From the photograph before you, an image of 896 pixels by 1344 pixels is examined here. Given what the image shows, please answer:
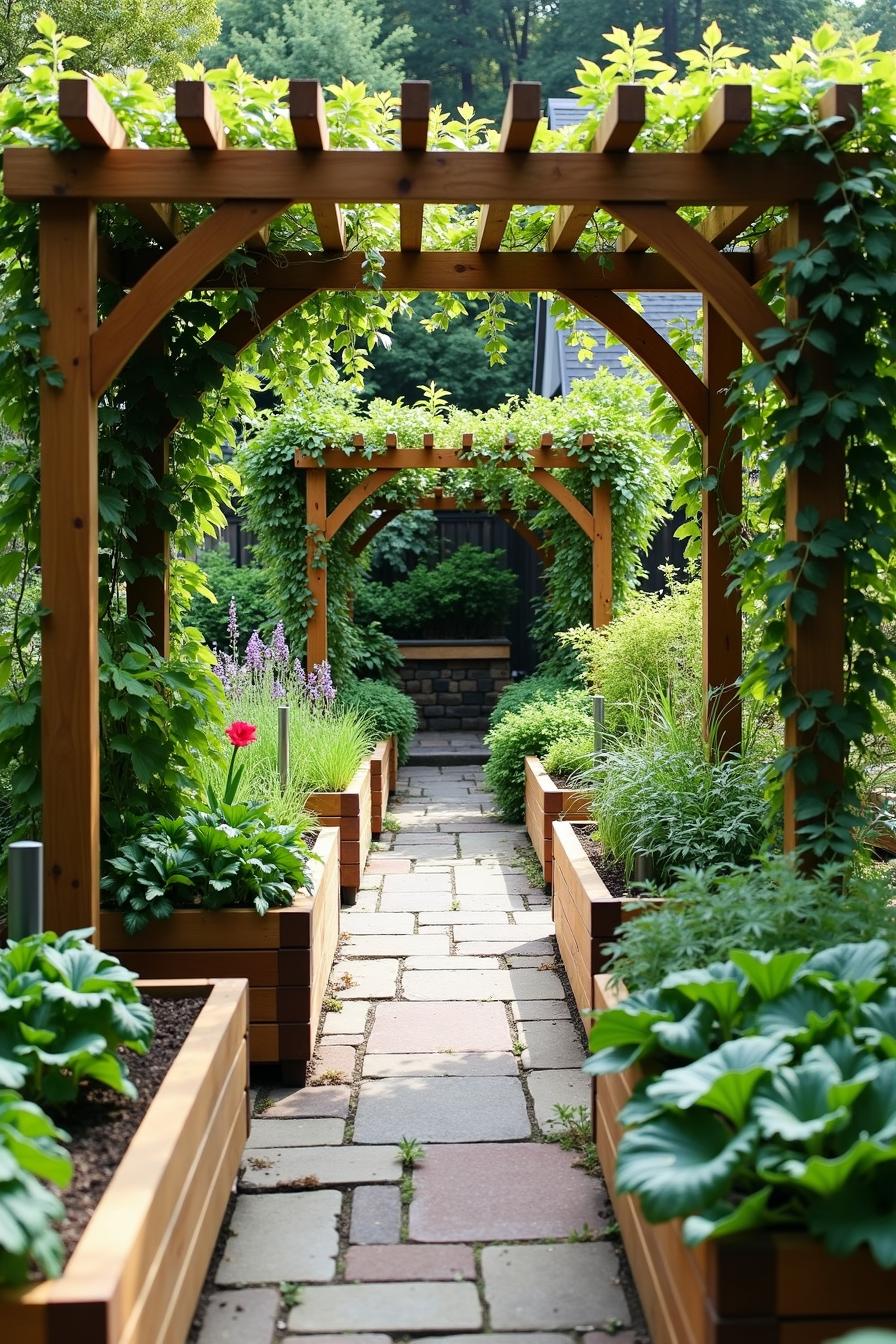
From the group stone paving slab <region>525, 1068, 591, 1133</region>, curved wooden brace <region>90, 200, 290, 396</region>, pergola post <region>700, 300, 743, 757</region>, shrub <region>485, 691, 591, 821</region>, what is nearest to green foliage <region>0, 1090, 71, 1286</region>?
stone paving slab <region>525, 1068, 591, 1133</region>

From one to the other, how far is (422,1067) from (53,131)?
9.32ft

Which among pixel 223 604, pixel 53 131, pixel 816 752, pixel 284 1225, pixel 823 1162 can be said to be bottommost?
pixel 284 1225

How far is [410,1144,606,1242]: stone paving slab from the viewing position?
2939 mm

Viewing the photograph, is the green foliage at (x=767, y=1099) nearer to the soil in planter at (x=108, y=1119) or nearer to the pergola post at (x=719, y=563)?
the soil in planter at (x=108, y=1119)

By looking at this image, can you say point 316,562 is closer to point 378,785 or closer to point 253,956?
point 378,785

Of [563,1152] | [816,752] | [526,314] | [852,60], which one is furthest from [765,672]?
[526,314]

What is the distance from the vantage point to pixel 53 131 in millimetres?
3385

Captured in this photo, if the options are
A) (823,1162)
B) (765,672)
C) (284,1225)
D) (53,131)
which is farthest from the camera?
(765,672)

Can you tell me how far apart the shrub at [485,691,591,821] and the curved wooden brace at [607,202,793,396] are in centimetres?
433

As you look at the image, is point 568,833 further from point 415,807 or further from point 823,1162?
point 415,807

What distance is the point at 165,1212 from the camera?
217 centimetres

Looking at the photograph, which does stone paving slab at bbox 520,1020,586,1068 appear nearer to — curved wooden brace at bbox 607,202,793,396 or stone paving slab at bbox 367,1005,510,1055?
stone paving slab at bbox 367,1005,510,1055

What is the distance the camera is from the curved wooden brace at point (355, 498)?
890 cm

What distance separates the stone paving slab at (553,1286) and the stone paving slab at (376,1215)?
228mm
